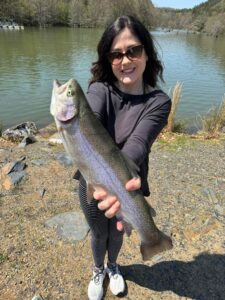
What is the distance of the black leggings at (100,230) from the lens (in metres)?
2.68

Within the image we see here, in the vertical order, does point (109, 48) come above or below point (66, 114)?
above

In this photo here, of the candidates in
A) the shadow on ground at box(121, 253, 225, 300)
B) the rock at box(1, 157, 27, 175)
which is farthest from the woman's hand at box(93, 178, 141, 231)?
the rock at box(1, 157, 27, 175)

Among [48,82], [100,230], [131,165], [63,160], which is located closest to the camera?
[131,165]

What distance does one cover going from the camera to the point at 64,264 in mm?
3660

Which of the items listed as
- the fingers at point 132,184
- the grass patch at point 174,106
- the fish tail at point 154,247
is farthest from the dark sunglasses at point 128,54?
the grass patch at point 174,106

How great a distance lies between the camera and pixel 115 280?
3346mm

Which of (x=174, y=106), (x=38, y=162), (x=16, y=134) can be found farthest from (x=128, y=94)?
(x=174, y=106)

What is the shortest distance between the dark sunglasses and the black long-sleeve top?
0.23m

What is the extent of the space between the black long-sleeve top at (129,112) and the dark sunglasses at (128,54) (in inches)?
8.9

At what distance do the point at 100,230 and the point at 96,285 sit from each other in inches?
30.5

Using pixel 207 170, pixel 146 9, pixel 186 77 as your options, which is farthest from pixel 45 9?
pixel 207 170

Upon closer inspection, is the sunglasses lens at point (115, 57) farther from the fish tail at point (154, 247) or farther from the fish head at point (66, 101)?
the fish tail at point (154, 247)

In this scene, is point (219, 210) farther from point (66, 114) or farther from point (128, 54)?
point (66, 114)

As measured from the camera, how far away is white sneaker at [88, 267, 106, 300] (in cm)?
322
